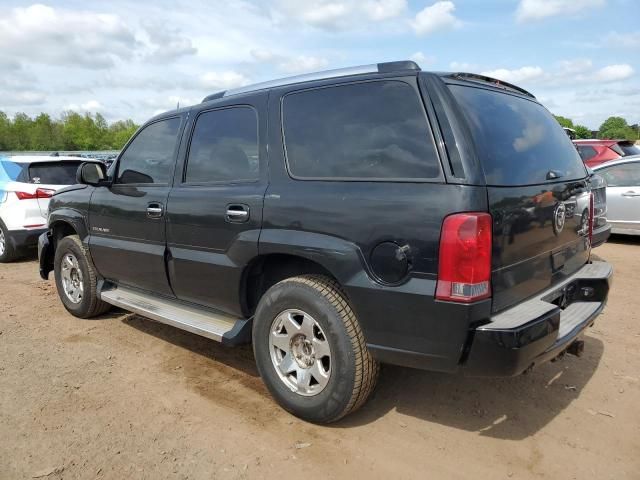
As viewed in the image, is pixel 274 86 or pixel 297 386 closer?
pixel 297 386

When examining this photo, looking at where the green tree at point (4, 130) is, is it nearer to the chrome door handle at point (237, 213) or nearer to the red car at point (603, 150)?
the red car at point (603, 150)

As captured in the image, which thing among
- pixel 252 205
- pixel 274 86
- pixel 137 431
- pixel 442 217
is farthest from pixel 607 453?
pixel 274 86

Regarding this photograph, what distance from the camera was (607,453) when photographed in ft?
9.24

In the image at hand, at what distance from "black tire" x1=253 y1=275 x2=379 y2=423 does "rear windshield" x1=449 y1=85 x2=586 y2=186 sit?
105 centimetres

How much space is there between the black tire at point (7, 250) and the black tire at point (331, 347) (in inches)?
250

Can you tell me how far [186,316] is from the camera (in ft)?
12.5

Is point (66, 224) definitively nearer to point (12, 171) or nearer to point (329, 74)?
point (329, 74)

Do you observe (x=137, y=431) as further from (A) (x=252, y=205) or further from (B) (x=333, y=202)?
(B) (x=333, y=202)

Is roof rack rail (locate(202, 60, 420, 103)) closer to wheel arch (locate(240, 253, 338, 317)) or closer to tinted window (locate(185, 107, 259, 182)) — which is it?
tinted window (locate(185, 107, 259, 182))

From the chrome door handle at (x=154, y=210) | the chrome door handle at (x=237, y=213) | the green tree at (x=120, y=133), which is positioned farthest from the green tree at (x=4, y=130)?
the chrome door handle at (x=237, y=213)

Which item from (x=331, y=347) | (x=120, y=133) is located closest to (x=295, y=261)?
(x=331, y=347)

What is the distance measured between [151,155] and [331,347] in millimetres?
2348

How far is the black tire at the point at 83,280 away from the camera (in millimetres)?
4863

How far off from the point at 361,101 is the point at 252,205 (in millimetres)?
926
